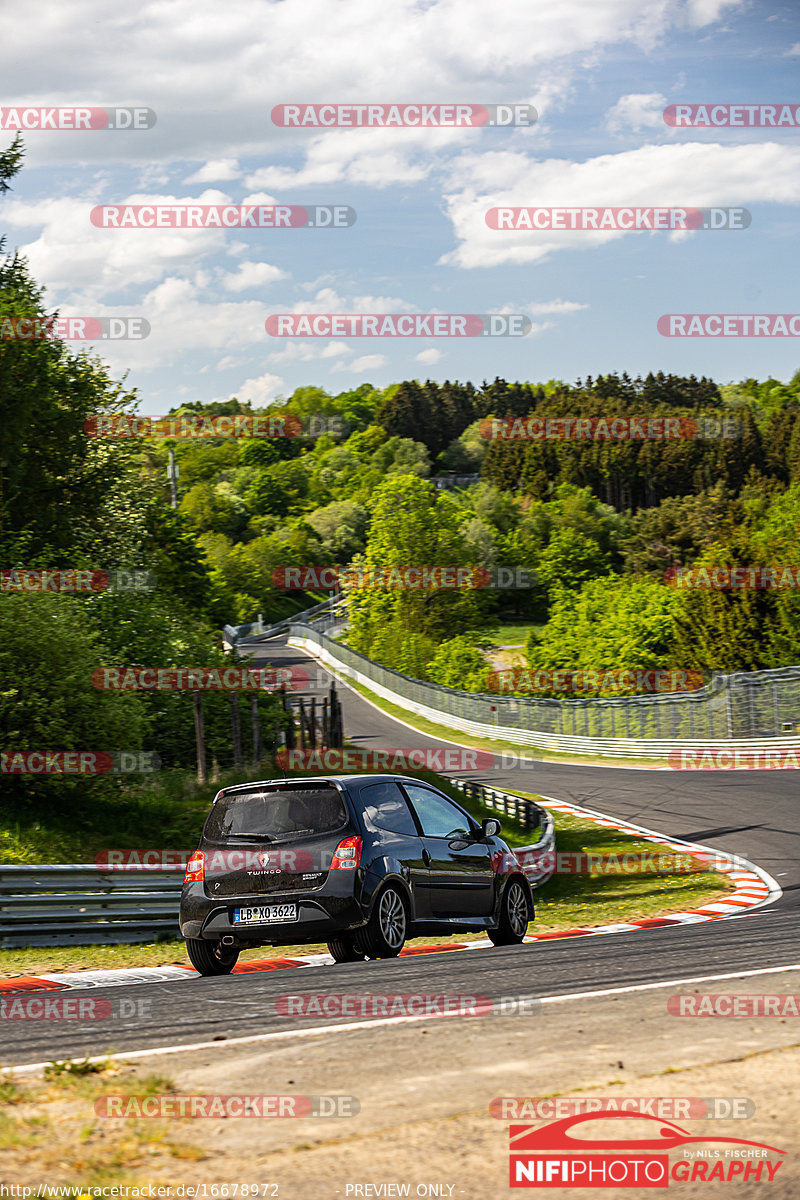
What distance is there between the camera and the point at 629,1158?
4016mm

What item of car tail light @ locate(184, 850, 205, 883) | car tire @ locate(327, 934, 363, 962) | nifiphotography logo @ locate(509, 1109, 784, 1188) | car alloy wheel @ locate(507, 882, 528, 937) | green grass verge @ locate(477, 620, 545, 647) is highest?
nifiphotography logo @ locate(509, 1109, 784, 1188)

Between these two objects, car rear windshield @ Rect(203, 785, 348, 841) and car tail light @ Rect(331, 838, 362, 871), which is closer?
car tail light @ Rect(331, 838, 362, 871)

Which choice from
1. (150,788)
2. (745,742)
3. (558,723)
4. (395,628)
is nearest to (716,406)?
(395,628)

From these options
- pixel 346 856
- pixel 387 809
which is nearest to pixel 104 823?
pixel 387 809

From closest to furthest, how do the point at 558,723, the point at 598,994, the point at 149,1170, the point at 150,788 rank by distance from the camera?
the point at 149,1170, the point at 598,994, the point at 150,788, the point at 558,723

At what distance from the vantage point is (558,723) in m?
48.3

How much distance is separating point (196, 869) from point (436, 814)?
2.20 meters

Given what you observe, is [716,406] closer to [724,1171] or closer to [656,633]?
[656,633]

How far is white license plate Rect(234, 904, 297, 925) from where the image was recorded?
30.4ft

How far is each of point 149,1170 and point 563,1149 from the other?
4.42ft

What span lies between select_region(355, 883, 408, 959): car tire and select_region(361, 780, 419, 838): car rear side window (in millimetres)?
520

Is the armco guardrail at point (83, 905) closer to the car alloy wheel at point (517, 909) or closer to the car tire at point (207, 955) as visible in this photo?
the car tire at point (207, 955)

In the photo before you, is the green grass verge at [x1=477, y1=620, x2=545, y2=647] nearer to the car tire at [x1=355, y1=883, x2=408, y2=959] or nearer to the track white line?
the car tire at [x1=355, y1=883, x2=408, y2=959]

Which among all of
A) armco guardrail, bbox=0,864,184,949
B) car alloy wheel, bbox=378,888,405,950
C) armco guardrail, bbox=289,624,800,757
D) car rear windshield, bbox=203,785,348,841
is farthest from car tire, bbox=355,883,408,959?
armco guardrail, bbox=289,624,800,757
